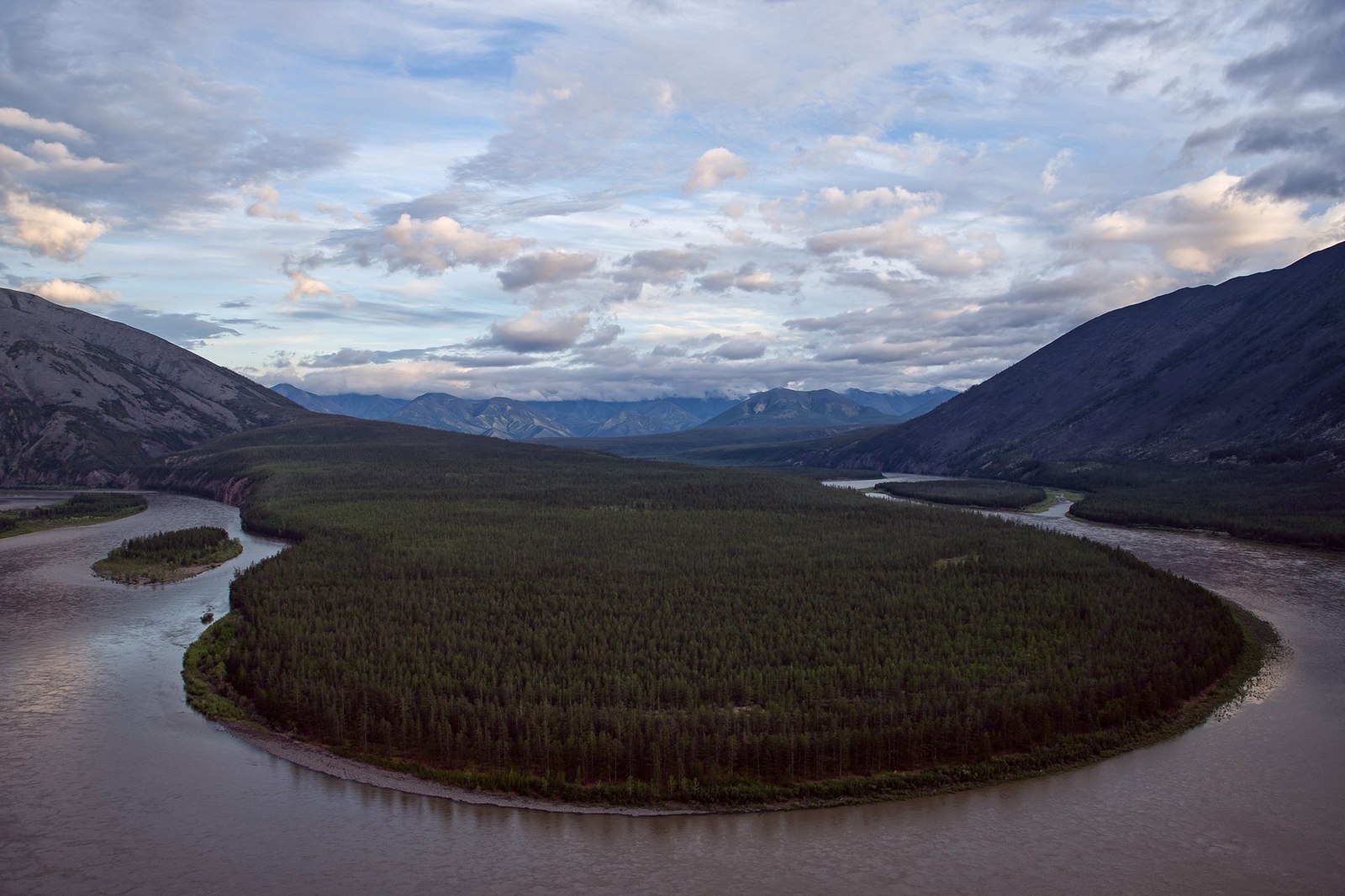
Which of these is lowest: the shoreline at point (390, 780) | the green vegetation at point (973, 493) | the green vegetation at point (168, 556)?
the shoreline at point (390, 780)

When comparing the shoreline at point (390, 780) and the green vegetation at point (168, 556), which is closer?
the shoreline at point (390, 780)

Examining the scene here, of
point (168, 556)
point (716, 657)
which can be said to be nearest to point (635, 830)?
point (716, 657)

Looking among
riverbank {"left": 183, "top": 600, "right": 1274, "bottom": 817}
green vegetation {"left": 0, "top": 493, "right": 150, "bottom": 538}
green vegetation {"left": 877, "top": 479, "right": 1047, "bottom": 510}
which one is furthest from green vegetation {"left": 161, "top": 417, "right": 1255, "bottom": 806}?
Answer: green vegetation {"left": 877, "top": 479, "right": 1047, "bottom": 510}

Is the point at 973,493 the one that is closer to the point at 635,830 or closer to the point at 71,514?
the point at 635,830

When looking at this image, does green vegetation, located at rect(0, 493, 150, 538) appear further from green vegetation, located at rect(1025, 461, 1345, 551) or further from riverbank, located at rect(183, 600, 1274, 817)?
green vegetation, located at rect(1025, 461, 1345, 551)

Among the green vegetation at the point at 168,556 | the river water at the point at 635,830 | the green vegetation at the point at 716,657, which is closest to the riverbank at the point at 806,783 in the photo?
the green vegetation at the point at 716,657

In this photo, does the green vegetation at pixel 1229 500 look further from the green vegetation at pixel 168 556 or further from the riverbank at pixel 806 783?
the green vegetation at pixel 168 556
